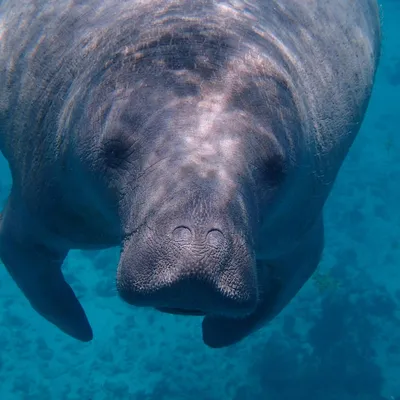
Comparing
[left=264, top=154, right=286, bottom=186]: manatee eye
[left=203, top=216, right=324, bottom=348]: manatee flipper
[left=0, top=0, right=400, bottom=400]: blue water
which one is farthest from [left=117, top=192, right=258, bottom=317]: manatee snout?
[left=0, top=0, right=400, bottom=400]: blue water

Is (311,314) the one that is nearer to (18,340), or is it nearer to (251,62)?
(18,340)

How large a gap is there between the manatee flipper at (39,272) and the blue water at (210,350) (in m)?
6.21

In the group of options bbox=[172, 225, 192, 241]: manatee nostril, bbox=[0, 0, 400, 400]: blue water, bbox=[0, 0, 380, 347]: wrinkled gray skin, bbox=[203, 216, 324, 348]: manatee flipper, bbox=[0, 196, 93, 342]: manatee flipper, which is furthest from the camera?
bbox=[0, 0, 400, 400]: blue water

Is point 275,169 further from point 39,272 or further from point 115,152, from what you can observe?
point 39,272

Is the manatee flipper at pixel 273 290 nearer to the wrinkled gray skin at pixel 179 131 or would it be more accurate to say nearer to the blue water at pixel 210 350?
the wrinkled gray skin at pixel 179 131

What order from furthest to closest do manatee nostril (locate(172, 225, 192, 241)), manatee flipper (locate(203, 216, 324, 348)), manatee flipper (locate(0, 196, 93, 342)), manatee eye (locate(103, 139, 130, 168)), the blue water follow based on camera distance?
the blue water < manatee flipper (locate(203, 216, 324, 348)) < manatee flipper (locate(0, 196, 93, 342)) < manatee eye (locate(103, 139, 130, 168)) < manatee nostril (locate(172, 225, 192, 241))

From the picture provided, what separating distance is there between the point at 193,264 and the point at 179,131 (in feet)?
1.94

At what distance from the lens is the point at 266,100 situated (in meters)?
2.54

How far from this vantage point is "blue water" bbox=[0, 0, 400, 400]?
1098 cm

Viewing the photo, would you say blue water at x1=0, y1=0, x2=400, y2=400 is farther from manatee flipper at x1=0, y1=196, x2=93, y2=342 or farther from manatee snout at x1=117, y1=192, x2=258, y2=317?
manatee snout at x1=117, y1=192, x2=258, y2=317

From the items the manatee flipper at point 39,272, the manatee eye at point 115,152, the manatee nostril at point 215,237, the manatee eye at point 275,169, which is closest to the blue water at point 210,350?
the manatee flipper at point 39,272

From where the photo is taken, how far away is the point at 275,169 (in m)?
2.56

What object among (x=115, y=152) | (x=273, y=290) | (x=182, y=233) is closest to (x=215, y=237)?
(x=182, y=233)

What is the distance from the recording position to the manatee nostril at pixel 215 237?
2106 mm
